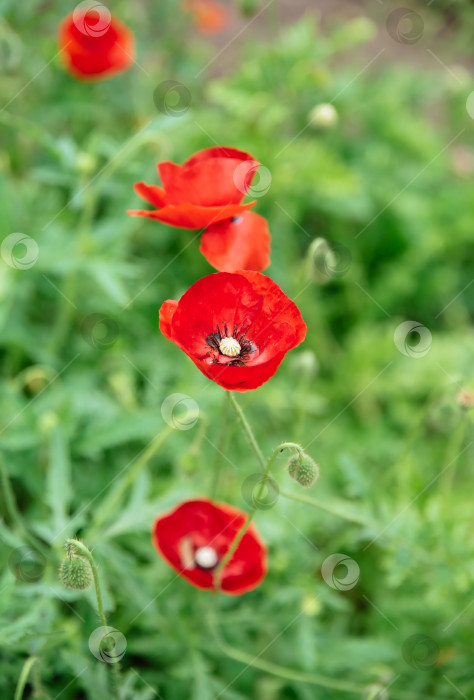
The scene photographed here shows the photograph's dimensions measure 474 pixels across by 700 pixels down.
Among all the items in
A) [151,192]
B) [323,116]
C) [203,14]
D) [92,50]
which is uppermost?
[203,14]

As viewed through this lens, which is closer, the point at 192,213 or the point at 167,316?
the point at 167,316

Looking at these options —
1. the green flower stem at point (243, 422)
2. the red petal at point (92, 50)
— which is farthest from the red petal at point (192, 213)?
the red petal at point (92, 50)

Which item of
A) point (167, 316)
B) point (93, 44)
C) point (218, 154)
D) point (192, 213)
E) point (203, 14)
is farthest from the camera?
point (203, 14)

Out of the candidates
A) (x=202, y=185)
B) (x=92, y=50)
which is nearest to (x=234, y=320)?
(x=202, y=185)

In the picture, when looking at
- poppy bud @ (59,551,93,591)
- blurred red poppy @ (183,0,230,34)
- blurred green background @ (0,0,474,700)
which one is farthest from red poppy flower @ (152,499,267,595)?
blurred red poppy @ (183,0,230,34)

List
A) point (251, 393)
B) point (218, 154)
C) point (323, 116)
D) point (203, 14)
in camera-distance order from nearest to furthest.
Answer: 1. point (218, 154)
2. point (251, 393)
3. point (323, 116)
4. point (203, 14)

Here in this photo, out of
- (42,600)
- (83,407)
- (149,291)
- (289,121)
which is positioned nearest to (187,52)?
(289,121)

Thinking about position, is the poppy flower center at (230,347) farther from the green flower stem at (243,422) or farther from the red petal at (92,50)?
the red petal at (92,50)

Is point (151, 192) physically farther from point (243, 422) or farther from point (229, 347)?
point (243, 422)
